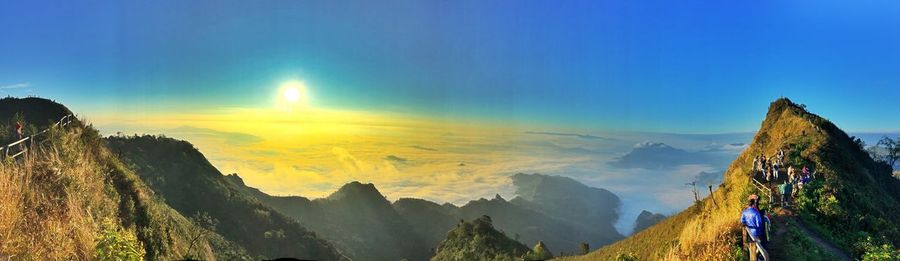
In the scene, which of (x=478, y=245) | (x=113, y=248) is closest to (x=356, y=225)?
(x=478, y=245)

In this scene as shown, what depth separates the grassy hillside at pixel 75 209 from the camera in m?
12.7

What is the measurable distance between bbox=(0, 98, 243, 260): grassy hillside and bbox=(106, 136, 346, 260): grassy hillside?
236ft

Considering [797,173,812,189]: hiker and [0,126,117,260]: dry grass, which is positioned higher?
[797,173,812,189]: hiker

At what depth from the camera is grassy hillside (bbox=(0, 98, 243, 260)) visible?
1270 cm

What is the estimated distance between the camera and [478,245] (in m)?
128

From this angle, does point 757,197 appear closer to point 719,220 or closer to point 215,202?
point 719,220

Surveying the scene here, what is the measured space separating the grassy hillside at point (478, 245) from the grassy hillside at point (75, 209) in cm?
9282

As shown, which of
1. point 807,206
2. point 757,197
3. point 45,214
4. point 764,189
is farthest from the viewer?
point 764,189

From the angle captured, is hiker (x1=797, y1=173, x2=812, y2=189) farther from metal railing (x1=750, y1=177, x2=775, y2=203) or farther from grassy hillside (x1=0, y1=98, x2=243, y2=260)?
grassy hillside (x1=0, y1=98, x2=243, y2=260)

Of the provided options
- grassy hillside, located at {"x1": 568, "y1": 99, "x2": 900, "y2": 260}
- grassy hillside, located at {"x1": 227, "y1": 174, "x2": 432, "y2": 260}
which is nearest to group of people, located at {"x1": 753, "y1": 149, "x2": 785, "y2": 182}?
grassy hillside, located at {"x1": 568, "y1": 99, "x2": 900, "y2": 260}

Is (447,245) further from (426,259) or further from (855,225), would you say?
Answer: (855,225)

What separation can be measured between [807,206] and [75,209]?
86.0 ft

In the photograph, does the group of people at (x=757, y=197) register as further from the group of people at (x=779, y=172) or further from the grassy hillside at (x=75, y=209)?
the grassy hillside at (x=75, y=209)

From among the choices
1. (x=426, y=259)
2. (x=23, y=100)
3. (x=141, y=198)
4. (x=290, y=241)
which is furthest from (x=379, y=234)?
(x=141, y=198)
